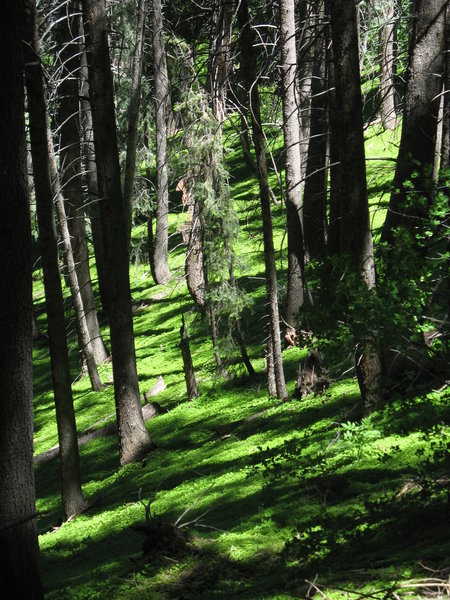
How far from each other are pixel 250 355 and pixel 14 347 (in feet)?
37.6

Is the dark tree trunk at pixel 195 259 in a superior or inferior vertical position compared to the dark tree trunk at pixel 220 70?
inferior

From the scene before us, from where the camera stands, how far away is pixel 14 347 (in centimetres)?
686

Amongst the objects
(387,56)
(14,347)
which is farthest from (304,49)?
(14,347)

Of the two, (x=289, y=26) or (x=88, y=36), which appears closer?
(x=88, y=36)

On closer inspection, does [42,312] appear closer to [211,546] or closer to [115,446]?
[115,446]

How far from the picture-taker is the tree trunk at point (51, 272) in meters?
11.1

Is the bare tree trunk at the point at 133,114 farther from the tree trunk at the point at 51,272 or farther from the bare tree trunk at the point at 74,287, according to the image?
the tree trunk at the point at 51,272

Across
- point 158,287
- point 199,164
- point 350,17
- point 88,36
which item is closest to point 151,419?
point 199,164

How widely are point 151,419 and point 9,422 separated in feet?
32.0

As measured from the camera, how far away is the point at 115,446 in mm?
15898

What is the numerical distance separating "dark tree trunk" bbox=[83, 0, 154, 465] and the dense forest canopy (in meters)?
0.04

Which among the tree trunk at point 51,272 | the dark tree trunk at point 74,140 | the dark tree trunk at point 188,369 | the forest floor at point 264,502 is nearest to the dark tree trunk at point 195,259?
the dark tree trunk at point 188,369

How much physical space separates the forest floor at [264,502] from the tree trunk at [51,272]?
2.15 feet

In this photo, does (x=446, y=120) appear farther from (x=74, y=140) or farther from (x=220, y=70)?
(x=74, y=140)
